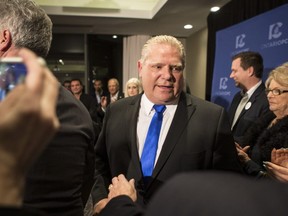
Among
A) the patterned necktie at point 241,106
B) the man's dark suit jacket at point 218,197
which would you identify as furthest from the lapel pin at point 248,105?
the man's dark suit jacket at point 218,197

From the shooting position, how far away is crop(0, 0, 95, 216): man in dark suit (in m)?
0.77

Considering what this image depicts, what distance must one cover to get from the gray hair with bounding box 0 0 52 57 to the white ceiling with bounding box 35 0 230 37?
4398mm

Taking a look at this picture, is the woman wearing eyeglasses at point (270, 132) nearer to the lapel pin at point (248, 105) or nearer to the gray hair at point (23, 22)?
the lapel pin at point (248, 105)

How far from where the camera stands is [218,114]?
1644 millimetres

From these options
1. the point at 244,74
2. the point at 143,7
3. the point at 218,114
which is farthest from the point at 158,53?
the point at 143,7

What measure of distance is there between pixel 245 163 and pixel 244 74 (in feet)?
4.53

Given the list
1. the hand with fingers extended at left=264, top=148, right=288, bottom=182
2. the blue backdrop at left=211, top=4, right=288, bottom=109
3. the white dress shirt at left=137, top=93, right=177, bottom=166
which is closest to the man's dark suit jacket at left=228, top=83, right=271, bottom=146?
the blue backdrop at left=211, top=4, right=288, bottom=109

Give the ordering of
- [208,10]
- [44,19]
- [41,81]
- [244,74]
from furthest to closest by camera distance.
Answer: [208,10] < [244,74] < [44,19] < [41,81]

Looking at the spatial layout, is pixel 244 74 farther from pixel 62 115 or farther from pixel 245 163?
pixel 62 115

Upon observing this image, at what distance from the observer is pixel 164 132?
65.9 inches

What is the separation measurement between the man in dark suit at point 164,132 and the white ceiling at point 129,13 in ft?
A: 12.1

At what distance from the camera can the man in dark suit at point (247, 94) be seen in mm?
2760

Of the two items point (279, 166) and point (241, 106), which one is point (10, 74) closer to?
point (279, 166)

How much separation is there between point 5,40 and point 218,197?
0.82m
